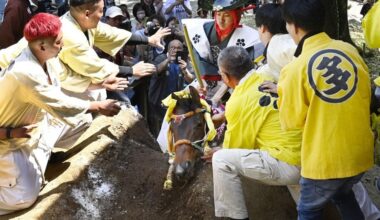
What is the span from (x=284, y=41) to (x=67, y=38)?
238cm

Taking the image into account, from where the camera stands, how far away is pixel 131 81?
7.29 meters

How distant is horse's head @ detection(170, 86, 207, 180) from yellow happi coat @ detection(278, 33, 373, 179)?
53.5 inches

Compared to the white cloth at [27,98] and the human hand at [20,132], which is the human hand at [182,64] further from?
the human hand at [20,132]

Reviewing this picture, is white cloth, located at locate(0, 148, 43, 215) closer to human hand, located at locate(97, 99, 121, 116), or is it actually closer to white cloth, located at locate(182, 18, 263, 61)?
human hand, located at locate(97, 99, 121, 116)

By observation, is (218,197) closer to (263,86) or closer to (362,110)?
(263,86)

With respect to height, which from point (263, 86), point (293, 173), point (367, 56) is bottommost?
point (367, 56)

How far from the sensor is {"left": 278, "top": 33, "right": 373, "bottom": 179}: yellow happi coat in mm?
3174

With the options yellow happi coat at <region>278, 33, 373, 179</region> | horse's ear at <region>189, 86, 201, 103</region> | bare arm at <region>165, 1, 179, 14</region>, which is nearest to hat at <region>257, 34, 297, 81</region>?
horse's ear at <region>189, 86, 201, 103</region>

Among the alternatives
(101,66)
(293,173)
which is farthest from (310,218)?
(101,66)

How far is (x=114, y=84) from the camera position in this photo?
5.60m

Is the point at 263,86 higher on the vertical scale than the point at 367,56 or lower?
higher

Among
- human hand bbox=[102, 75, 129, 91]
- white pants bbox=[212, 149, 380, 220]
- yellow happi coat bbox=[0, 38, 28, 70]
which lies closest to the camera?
white pants bbox=[212, 149, 380, 220]

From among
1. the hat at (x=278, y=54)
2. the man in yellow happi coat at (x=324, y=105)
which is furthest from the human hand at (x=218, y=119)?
the man in yellow happi coat at (x=324, y=105)

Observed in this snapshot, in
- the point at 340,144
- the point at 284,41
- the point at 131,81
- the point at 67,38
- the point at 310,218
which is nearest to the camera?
the point at 340,144
